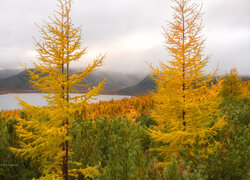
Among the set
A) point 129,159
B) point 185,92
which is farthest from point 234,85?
point 129,159

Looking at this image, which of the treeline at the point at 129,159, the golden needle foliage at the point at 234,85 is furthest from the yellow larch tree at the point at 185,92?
the golden needle foliage at the point at 234,85

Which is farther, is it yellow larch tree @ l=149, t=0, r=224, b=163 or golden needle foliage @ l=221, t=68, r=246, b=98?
golden needle foliage @ l=221, t=68, r=246, b=98

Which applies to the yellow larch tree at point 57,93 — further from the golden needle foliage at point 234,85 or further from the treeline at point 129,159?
the golden needle foliage at point 234,85

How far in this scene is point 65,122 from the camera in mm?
3141

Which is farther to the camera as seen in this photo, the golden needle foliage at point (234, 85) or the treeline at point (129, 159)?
Result: the golden needle foliage at point (234, 85)

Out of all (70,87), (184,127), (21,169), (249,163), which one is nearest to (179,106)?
(184,127)

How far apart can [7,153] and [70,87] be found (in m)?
2.29

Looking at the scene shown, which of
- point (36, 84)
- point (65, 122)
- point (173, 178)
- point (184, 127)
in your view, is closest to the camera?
point (173, 178)

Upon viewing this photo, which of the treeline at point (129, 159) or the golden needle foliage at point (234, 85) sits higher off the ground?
the golden needle foliage at point (234, 85)

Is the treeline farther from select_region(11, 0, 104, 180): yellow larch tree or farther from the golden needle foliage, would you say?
the golden needle foliage

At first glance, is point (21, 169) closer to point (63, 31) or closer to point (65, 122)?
point (65, 122)

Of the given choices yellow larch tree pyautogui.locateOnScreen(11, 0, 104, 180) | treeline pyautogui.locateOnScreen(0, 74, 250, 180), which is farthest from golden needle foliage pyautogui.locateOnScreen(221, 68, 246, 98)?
yellow larch tree pyautogui.locateOnScreen(11, 0, 104, 180)

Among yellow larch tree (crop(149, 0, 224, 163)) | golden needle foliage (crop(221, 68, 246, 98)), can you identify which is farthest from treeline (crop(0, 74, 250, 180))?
golden needle foliage (crop(221, 68, 246, 98))

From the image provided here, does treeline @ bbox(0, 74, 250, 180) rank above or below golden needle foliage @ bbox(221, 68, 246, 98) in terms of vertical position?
below
